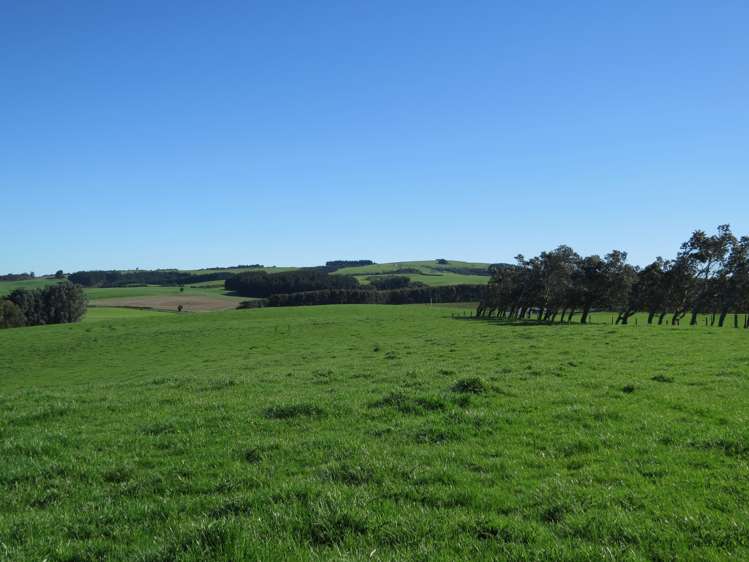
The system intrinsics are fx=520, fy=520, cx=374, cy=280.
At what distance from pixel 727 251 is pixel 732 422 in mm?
64914

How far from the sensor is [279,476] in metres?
8.70

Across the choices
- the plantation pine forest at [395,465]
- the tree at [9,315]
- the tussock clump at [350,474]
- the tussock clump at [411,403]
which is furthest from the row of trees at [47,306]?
the tussock clump at [350,474]

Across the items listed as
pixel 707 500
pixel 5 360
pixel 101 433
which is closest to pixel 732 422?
pixel 707 500

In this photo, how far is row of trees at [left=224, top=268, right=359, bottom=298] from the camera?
529 feet

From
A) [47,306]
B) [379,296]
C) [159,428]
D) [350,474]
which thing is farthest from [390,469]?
[379,296]

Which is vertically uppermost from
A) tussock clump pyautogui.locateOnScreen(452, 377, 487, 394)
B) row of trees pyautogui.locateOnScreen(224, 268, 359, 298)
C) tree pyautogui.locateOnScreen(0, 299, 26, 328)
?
row of trees pyautogui.locateOnScreen(224, 268, 359, 298)

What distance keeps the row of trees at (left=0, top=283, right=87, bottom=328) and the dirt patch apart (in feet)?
52.1

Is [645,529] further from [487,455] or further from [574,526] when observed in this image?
[487,455]

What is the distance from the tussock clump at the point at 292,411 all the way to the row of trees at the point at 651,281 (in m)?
61.8

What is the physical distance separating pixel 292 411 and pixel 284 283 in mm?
152906

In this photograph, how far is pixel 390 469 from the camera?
28.9ft

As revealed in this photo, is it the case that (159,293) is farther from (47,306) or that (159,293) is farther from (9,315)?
(9,315)

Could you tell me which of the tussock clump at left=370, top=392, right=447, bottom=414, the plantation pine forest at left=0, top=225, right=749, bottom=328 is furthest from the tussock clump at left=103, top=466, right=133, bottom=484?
the plantation pine forest at left=0, top=225, right=749, bottom=328

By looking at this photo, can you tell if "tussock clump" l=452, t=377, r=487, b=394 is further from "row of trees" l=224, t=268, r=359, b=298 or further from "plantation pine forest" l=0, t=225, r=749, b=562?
"row of trees" l=224, t=268, r=359, b=298
